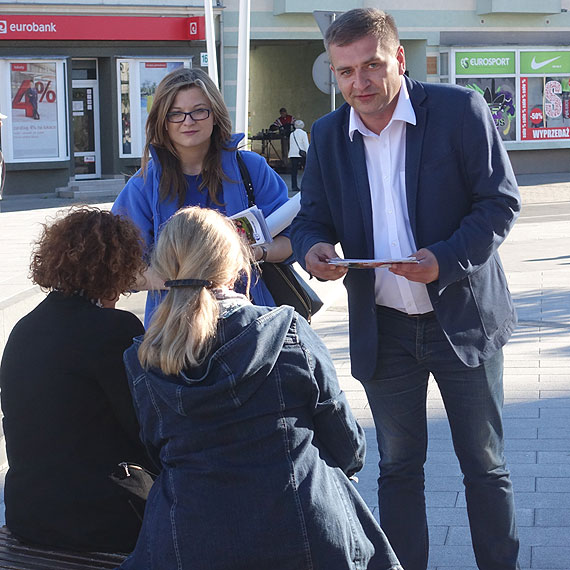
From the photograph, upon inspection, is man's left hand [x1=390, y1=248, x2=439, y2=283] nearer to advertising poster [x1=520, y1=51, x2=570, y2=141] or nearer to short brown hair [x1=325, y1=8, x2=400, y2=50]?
short brown hair [x1=325, y1=8, x2=400, y2=50]

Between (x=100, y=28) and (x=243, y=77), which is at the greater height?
(x=100, y=28)

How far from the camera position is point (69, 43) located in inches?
972

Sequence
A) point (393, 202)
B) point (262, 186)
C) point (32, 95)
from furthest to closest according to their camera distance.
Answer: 1. point (32, 95)
2. point (262, 186)
3. point (393, 202)

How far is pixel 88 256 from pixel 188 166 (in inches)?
40.4

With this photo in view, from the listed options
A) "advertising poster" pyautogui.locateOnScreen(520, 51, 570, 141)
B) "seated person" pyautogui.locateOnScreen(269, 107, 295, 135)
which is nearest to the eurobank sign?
"advertising poster" pyautogui.locateOnScreen(520, 51, 570, 141)

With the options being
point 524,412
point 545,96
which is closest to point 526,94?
point 545,96

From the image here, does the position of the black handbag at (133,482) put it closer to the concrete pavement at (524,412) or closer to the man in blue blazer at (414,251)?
the man in blue blazer at (414,251)

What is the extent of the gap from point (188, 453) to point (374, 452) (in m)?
2.91

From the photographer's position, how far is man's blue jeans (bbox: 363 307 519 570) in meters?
3.22

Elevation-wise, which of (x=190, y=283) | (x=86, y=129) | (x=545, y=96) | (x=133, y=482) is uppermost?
(x=545, y=96)

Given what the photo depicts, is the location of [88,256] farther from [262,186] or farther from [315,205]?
[262,186]

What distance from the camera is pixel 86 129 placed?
2578 centimetres

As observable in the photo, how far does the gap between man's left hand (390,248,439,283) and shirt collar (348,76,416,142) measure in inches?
17.4

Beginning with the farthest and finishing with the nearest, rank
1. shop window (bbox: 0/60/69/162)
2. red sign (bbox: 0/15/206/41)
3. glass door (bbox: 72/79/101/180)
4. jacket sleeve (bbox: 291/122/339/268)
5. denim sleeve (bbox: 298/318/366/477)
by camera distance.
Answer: glass door (bbox: 72/79/101/180), shop window (bbox: 0/60/69/162), red sign (bbox: 0/15/206/41), jacket sleeve (bbox: 291/122/339/268), denim sleeve (bbox: 298/318/366/477)
